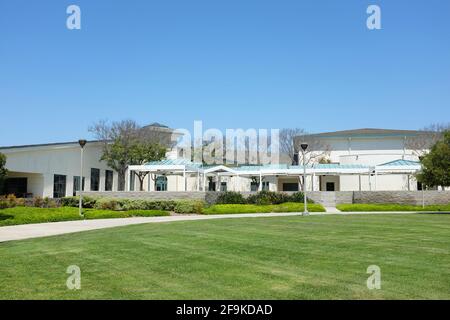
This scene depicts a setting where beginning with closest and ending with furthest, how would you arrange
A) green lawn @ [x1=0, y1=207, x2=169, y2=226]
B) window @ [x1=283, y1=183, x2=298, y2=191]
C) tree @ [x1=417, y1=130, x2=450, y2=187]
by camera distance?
green lawn @ [x1=0, y1=207, x2=169, y2=226]
tree @ [x1=417, y1=130, x2=450, y2=187]
window @ [x1=283, y1=183, x2=298, y2=191]

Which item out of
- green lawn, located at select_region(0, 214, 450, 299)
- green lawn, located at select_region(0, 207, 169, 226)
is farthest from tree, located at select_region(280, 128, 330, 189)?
green lawn, located at select_region(0, 214, 450, 299)

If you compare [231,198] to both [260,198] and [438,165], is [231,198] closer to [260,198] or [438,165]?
[260,198]

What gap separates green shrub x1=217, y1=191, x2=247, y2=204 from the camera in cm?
3459

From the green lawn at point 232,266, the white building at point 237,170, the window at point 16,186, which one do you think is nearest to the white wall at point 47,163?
the white building at point 237,170

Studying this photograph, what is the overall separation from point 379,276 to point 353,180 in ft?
163

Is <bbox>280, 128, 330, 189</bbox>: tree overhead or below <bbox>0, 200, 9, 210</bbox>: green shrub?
overhead

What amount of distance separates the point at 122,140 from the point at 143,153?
347cm

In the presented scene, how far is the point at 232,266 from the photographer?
8.07m

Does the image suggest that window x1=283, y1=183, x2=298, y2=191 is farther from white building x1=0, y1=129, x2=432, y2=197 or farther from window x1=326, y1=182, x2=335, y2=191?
window x1=326, y1=182, x2=335, y2=191

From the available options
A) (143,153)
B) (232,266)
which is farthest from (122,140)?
(232,266)

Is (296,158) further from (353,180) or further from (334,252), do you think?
(334,252)

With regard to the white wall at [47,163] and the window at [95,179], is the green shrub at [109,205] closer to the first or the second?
the white wall at [47,163]
